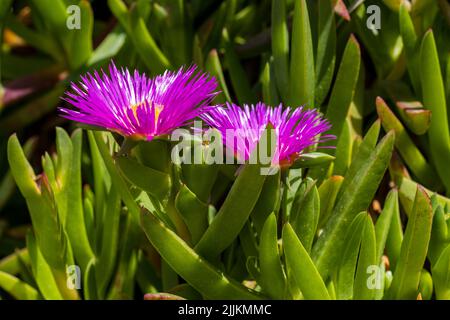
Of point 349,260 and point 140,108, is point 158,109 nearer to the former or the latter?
point 140,108

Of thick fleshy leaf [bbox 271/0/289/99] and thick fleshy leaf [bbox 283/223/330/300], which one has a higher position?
thick fleshy leaf [bbox 271/0/289/99]

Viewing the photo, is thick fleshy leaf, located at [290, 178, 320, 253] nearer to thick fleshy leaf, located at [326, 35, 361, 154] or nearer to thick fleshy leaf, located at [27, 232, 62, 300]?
thick fleshy leaf, located at [326, 35, 361, 154]

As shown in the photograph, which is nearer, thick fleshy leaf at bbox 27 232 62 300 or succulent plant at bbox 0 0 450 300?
succulent plant at bbox 0 0 450 300

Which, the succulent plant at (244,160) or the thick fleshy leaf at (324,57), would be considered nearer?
the succulent plant at (244,160)

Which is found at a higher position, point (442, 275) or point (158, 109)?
point (158, 109)

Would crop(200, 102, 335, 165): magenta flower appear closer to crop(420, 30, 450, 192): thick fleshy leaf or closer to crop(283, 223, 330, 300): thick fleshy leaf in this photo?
crop(283, 223, 330, 300): thick fleshy leaf

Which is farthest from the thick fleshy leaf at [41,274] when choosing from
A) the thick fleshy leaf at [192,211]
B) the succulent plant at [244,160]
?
the thick fleshy leaf at [192,211]

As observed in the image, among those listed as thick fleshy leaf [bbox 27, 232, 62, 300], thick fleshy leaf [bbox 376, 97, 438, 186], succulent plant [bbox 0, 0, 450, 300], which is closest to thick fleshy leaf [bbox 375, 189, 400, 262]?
succulent plant [bbox 0, 0, 450, 300]

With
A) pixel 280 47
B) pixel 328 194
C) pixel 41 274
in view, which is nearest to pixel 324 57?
pixel 280 47

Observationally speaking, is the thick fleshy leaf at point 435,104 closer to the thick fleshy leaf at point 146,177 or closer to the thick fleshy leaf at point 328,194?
the thick fleshy leaf at point 328,194

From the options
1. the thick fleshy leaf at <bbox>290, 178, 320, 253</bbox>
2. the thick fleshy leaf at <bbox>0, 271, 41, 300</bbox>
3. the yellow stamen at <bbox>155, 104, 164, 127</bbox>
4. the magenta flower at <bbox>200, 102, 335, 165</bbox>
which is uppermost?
the yellow stamen at <bbox>155, 104, 164, 127</bbox>
